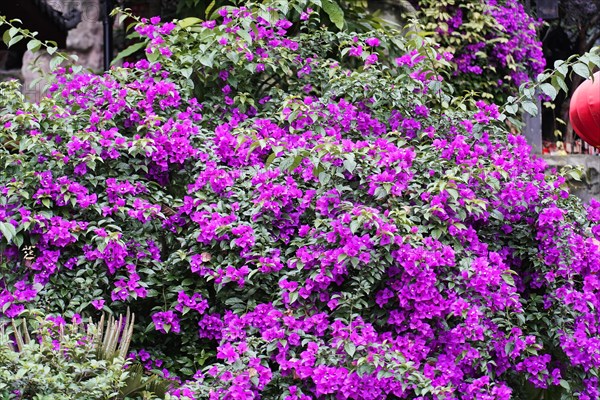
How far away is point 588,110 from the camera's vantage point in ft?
15.5

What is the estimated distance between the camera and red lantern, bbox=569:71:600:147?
4695mm

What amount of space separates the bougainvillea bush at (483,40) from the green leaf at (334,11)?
157cm

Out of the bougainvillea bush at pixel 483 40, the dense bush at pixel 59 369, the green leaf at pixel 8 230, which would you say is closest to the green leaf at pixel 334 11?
the bougainvillea bush at pixel 483 40

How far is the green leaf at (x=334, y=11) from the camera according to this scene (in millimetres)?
5797

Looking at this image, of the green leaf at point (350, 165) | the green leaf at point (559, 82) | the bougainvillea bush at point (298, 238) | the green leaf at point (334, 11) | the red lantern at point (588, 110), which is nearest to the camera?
the bougainvillea bush at point (298, 238)

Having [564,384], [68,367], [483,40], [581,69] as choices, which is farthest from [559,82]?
[483,40]

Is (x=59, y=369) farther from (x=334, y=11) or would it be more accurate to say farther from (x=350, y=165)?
(x=334, y=11)

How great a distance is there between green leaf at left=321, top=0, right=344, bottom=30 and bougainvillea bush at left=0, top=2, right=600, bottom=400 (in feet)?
4.60

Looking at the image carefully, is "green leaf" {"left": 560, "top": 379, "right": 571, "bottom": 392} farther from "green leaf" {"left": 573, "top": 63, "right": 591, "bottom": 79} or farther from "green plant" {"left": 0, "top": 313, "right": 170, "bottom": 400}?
"green plant" {"left": 0, "top": 313, "right": 170, "bottom": 400}

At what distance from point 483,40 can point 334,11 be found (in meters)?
2.06

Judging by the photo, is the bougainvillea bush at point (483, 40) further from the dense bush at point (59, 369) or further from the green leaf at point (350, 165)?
the dense bush at point (59, 369)

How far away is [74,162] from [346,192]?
1.18m

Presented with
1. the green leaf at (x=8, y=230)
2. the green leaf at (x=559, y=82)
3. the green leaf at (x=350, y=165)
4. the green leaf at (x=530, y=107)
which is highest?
the green leaf at (x=559, y=82)

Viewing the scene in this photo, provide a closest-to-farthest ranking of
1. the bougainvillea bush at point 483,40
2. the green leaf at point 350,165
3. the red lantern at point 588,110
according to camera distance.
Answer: the green leaf at point 350,165, the red lantern at point 588,110, the bougainvillea bush at point 483,40
